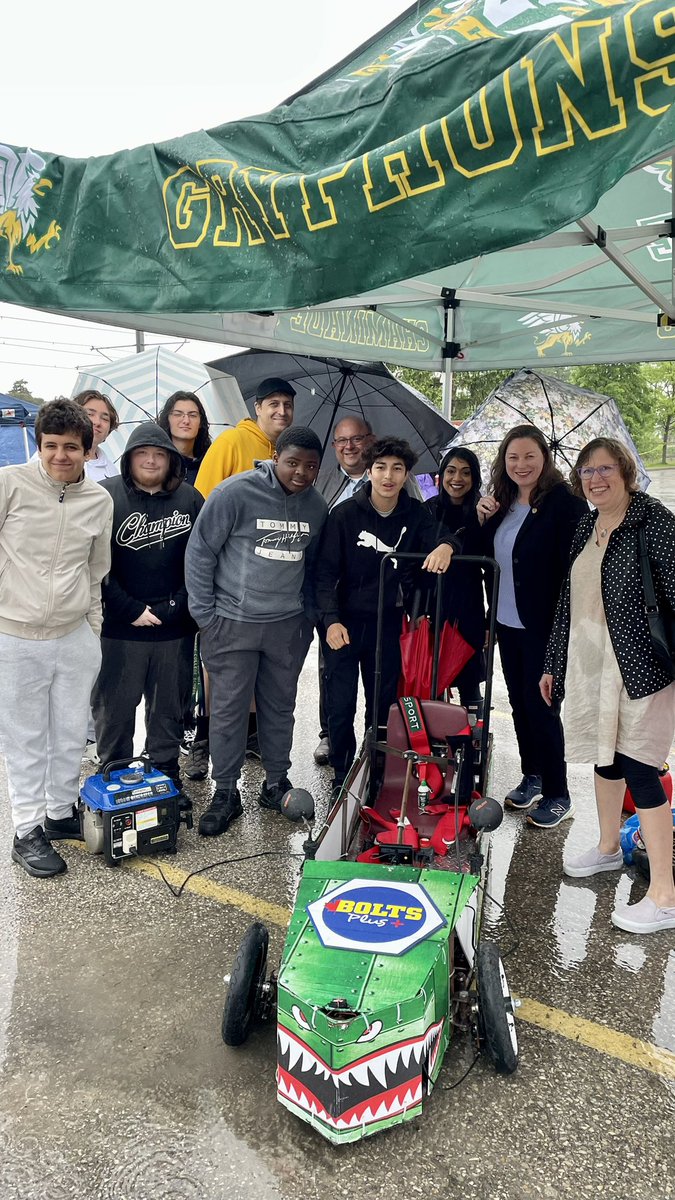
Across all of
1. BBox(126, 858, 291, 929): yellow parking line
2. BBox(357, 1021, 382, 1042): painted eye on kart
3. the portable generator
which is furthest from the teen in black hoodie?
BBox(357, 1021, 382, 1042): painted eye on kart

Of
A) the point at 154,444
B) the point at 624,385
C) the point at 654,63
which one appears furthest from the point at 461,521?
the point at 624,385

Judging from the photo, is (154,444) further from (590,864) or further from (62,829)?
(590,864)

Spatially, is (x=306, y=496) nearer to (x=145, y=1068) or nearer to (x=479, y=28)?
(x=479, y=28)

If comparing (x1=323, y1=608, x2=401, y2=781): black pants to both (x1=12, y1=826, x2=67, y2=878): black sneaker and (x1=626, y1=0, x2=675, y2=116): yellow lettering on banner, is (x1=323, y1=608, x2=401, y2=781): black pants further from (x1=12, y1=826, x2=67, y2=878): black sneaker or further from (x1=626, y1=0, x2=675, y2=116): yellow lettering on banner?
(x1=626, y1=0, x2=675, y2=116): yellow lettering on banner

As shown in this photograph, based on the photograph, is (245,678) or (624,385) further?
(624,385)

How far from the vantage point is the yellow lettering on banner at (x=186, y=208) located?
248 cm

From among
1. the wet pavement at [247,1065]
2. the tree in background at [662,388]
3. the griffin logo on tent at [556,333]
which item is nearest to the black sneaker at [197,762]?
the wet pavement at [247,1065]

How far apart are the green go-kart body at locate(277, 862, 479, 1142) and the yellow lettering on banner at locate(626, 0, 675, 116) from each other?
2.29 m

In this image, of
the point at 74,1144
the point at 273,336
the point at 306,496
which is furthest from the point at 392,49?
the point at 74,1144

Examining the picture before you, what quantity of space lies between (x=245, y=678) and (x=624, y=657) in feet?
6.37

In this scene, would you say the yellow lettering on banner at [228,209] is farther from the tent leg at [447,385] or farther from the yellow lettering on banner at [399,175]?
the tent leg at [447,385]

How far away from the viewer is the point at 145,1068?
2531 millimetres

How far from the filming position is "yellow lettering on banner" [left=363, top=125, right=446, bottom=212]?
2.04m

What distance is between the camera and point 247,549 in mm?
4055
